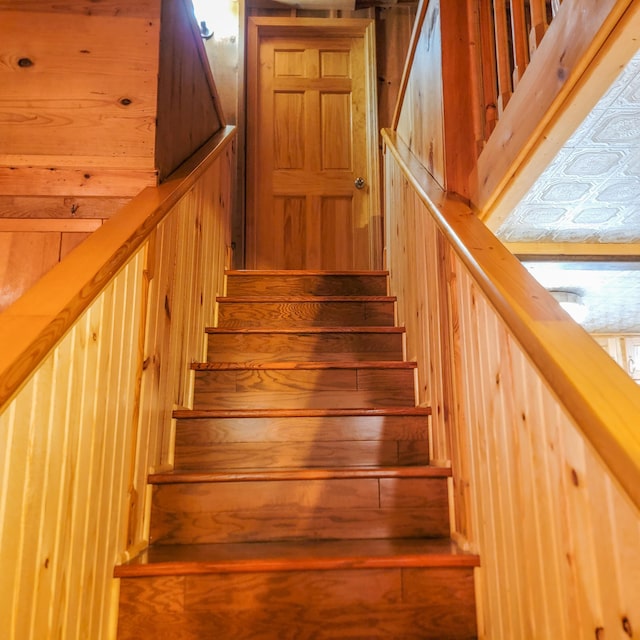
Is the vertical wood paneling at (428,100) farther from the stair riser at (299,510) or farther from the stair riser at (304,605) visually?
the stair riser at (304,605)

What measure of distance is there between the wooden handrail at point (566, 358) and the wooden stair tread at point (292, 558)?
0.64 metres

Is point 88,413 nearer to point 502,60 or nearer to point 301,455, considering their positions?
point 301,455

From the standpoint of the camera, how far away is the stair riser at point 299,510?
1.51 m

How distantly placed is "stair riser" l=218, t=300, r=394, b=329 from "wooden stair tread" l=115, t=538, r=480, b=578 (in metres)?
1.21

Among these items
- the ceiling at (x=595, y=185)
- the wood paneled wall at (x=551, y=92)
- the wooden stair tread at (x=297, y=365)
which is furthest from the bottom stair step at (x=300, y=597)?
the ceiling at (x=595, y=185)

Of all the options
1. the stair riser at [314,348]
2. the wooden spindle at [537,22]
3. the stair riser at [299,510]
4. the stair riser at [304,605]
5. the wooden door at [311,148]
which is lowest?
the stair riser at [304,605]

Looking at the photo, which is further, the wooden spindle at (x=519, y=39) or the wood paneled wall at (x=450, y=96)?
the wood paneled wall at (x=450, y=96)

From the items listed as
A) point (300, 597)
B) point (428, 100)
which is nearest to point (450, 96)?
point (428, 100)

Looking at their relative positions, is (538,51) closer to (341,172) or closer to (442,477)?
(442,477)

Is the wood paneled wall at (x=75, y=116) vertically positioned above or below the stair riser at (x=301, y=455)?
above

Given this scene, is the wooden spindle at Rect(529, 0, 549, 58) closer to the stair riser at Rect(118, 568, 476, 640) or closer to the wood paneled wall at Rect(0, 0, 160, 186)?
the wood paneled wall at Rect(0, 0, 160, 186)

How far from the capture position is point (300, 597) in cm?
127

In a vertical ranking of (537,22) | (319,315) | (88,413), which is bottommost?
(88,413)

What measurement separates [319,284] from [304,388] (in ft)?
2.86
